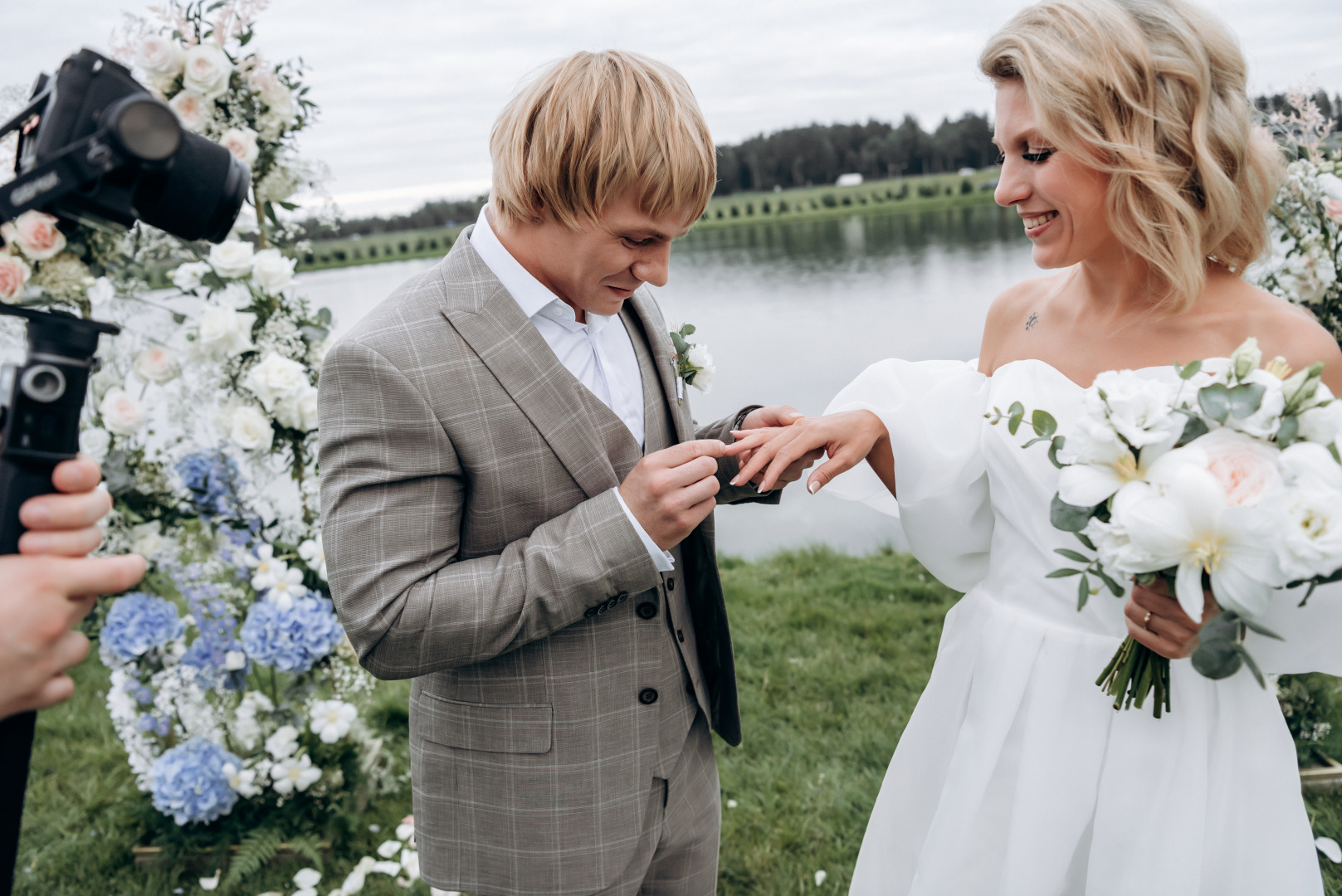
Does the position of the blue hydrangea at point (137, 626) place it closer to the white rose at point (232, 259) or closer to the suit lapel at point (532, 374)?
the white rose at point (232, 259)

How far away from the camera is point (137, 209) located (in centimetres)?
111

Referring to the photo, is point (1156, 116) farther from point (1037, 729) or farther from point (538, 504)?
point (538, 504)

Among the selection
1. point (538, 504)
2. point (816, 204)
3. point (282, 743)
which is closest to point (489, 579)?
point (538, 504)

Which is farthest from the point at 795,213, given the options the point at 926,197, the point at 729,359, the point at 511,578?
the point at 511,578

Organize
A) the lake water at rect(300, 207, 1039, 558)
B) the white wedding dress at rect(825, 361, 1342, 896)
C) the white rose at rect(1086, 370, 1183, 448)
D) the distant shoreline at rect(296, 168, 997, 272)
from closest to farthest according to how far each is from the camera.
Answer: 1. the white rose at rect(1086, 370, 1183, 448)
2. the white wedding dress at rect(825, 361, 1342, 896)
3. the distant shoreline at rect(296, 168, 997, 272)
4. the lake water at rect(300, 207, 1039, 558)

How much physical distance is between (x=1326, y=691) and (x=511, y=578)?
3974mm

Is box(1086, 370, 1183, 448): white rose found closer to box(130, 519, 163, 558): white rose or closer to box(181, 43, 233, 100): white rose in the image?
box(181, 43, 233, 100): white rose

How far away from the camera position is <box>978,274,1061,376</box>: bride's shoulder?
8.32ft

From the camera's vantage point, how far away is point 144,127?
3.31 ft

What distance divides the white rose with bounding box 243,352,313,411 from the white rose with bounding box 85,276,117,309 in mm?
559

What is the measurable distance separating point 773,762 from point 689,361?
2.43 meters

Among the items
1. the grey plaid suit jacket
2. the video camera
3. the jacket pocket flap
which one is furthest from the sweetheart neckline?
the video camera

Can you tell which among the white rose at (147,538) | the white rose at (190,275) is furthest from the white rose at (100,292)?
the white rose at (147,538)

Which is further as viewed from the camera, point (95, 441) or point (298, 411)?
point (298, 411)
